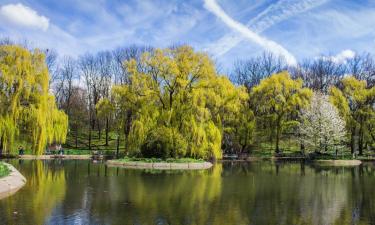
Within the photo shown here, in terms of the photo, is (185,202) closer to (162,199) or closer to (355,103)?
(162,199)

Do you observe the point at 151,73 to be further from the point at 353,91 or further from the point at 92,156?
the point at 353,91

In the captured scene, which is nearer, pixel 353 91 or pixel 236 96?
pixel 236 96

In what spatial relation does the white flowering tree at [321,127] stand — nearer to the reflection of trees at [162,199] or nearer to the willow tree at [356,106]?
the willow tree at [356,106]

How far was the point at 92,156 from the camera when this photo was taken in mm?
49250

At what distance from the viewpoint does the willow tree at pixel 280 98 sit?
56.5 meters

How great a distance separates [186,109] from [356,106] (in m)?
28.9

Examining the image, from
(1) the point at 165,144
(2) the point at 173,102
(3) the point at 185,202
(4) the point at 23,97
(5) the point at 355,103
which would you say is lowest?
(3) the point at 185,202

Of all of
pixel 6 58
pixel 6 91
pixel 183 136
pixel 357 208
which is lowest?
pixel 357 208

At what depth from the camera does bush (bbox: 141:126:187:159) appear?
37.9 meters

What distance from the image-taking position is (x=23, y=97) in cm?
3281

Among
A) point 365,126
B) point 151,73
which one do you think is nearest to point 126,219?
point 151,73

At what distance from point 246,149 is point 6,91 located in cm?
3425

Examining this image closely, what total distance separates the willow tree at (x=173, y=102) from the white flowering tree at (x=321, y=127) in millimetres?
16007

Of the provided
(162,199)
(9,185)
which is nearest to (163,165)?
(9,185)
